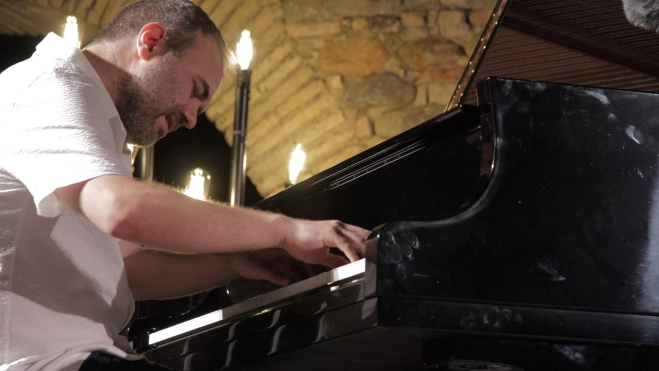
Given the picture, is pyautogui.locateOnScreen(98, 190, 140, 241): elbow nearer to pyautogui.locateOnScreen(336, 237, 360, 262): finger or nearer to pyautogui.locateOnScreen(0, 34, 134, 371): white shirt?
pyautogui.locateOnScreen(0, 34, 134, 371): white shirt

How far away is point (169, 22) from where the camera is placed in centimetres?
181

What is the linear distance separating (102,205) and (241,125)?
1.74 meters

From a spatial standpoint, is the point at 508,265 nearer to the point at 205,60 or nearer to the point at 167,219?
the point at 167,219

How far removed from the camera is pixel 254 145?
Answer: 5.37 m

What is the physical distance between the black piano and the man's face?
44 centimetres

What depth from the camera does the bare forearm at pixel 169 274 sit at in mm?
1931

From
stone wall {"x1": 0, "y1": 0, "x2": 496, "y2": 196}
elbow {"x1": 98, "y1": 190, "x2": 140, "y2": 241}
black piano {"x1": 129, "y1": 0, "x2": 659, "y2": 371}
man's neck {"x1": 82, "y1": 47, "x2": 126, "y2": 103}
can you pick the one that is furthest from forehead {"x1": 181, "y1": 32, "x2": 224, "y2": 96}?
stone wall {"x1": 0, "y1": 0, "x2": 496, "y2": 196}

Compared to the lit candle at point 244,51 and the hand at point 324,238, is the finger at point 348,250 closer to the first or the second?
the hand at point 324,238

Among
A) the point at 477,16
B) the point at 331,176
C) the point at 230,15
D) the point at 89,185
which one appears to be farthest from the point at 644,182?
the point at 230,15

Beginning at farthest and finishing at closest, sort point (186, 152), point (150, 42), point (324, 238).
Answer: point (186, 152)
point (150, 42)
point (324, 238)

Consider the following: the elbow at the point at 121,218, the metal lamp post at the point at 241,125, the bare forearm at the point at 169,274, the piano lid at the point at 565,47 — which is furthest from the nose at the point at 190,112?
the metal lamp post at the point at 241,125

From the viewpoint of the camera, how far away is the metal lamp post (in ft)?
9.93

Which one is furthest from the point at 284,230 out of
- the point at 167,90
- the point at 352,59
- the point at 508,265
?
the point at 352,59

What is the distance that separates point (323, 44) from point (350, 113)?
0.42 meters
